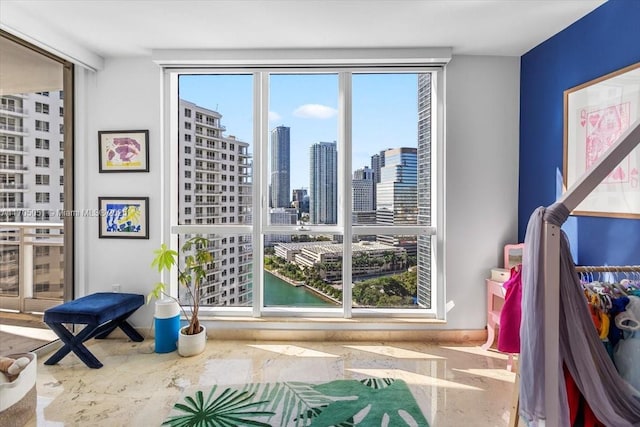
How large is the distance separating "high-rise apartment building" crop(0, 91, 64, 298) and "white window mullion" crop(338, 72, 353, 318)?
98.5 inches

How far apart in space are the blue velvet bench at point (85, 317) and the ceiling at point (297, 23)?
2.04 metres

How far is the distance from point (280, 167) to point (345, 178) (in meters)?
0.63

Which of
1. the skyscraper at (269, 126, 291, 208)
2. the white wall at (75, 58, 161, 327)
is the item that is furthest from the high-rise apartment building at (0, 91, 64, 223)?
the skyscraper at (269, 126, 291, 208)

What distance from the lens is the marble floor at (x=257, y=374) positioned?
205cm

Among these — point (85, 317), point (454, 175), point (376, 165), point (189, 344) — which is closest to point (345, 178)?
point (376, 165)

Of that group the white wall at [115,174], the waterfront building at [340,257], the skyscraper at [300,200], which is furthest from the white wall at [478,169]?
the white wall at [115,174]

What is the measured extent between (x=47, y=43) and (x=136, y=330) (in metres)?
2.48

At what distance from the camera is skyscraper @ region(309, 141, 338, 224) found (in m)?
3.18

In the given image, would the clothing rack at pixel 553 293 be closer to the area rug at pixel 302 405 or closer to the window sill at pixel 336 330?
the area rug at pixel 302 405

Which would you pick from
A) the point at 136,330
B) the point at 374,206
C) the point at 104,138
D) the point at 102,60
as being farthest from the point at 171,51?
the point at 136,330

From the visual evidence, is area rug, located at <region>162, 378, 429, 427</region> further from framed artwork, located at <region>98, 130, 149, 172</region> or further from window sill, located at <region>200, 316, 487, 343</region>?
framed artwork, located at <region>98, 130, 149, 172</region>

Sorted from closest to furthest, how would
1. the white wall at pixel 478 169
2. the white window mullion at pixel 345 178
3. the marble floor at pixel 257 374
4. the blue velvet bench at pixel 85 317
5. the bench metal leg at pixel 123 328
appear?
the marble floor at pixel 257 374 < the blue velvet bench at pixel 85 317 < the bench metal leg at pixel 123 328 < the white wall at pixel 478 169 < the white window mullion at pixel 345 178

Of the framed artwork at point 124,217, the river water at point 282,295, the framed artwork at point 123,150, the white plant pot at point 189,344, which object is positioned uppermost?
the framed artwork at point 123,150

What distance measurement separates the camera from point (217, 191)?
3.24 meters
